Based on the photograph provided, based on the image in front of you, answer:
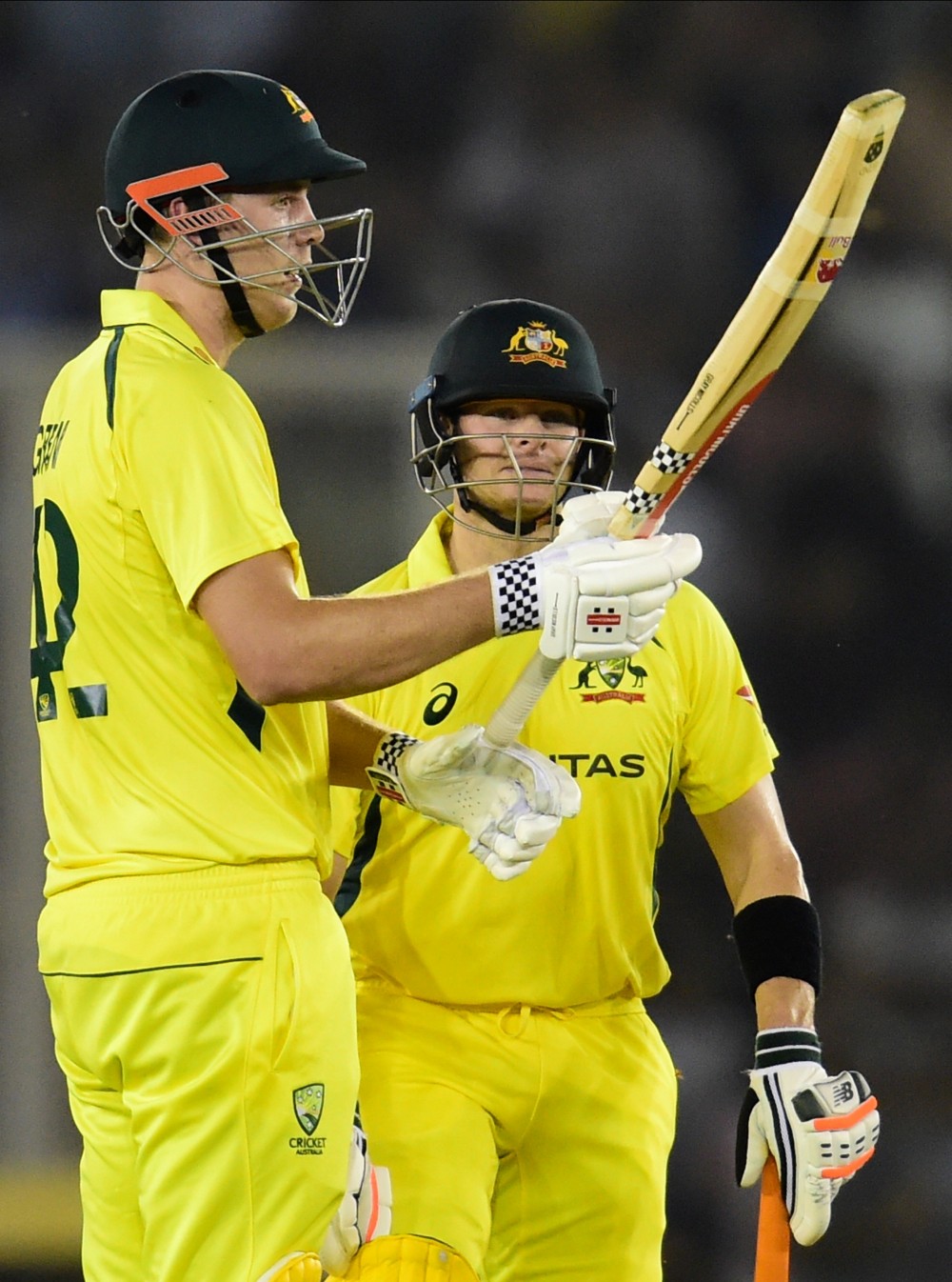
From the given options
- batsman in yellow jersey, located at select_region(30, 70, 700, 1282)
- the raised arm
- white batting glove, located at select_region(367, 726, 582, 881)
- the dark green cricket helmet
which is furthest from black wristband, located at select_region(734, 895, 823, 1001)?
the dark green cricket helmet

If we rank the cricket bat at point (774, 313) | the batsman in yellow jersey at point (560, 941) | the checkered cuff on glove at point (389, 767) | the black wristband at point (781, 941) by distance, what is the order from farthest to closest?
1. the black wristband at point (781, 941)
2. the batsman in yellow jersey at point (560, 941)
3. the checkered cuff on glove at point (389, 767)
4. the cricket bat at point (774, 313)

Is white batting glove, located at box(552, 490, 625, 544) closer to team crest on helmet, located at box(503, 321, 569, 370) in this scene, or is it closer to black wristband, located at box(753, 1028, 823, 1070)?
team crest on helmet, located at box(503, 321, 569, 370)

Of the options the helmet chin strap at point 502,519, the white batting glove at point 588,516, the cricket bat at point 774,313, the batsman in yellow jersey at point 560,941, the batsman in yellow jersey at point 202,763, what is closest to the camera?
the cricket bat at point 774,313

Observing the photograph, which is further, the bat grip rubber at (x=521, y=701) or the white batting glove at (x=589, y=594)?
the bat grip rubber at (x=521, y=701)

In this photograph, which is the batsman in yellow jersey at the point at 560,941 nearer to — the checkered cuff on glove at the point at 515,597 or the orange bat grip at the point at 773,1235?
the orange bat grip at the point at 773,1235

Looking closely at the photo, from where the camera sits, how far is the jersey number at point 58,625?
5.23 ft

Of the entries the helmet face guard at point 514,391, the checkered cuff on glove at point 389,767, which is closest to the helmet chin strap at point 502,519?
the helmet face guard at point 514,391

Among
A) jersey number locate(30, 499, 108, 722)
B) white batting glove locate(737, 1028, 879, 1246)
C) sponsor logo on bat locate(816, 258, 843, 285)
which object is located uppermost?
sponsor logo on bat locate(816, 258, 843, 285)

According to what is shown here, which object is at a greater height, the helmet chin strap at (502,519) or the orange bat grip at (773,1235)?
the helmet chin strap at (502,519)

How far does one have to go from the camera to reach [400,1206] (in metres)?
1.89

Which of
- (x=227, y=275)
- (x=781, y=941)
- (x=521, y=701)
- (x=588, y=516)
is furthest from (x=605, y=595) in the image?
(x=781, y=941)

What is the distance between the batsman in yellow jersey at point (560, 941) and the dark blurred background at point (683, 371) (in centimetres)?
89

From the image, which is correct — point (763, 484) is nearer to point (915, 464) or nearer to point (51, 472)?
point (915, 464)

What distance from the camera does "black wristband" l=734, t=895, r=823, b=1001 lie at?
2084 mm
